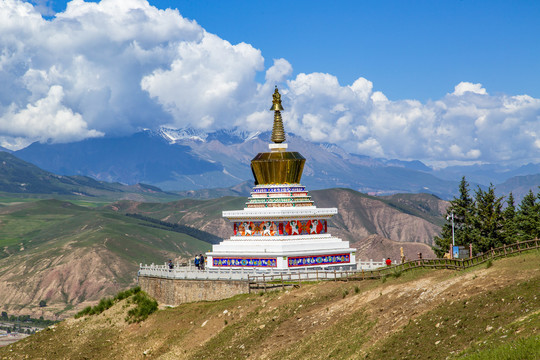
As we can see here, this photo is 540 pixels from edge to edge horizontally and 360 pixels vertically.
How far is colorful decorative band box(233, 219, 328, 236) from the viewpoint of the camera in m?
69.1

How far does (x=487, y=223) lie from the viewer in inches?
2867

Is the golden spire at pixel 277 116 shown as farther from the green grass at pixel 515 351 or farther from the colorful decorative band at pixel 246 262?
the green grass at pixel 515 351

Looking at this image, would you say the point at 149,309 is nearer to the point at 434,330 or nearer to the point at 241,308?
the point at 241,308

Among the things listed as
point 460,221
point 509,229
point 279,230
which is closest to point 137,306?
point 279,230

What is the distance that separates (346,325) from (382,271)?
10.9m

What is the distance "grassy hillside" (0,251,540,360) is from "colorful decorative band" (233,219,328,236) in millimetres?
9941

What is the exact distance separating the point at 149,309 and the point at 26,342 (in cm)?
1018

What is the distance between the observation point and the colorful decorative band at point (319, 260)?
2598 inches

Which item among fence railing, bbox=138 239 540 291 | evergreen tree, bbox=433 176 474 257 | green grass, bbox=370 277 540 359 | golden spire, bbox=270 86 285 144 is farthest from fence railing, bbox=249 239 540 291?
evergreen tree, bbox=433 176 474 257

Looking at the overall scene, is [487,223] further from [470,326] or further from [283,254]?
[470,326]

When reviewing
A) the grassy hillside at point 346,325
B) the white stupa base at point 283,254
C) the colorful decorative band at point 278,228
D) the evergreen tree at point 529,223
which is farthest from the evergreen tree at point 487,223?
the grassy hillside at point 346,325

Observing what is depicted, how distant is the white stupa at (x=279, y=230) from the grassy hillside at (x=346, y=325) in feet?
21.9

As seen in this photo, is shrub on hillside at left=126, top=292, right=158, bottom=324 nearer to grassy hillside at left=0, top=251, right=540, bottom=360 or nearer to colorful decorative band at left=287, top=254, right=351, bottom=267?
grassy hillside at left=0, top=251, right=540, bottom=360

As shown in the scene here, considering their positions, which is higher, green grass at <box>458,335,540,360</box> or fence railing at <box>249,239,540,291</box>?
fence railing at <box>249,239,540,291</box>
